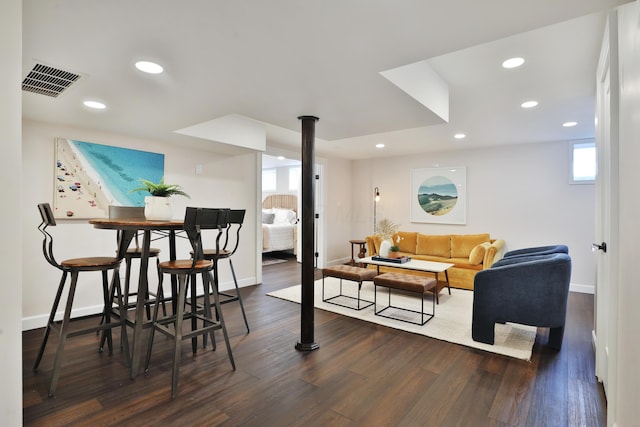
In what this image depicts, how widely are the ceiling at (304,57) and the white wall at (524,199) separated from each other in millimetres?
1582

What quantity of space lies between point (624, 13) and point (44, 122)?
445 centimetres

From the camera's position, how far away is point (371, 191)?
7254 millimetres

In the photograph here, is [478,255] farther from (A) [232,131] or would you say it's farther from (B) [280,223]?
(B) [280,223]

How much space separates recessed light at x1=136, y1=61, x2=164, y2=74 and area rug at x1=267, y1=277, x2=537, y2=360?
2.98 metres

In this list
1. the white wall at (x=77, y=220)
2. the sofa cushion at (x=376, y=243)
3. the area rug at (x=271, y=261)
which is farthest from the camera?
the area rug at (x=271, y=261)

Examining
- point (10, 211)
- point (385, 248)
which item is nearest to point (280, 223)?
point (385, 248)

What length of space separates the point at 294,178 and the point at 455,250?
183 inches

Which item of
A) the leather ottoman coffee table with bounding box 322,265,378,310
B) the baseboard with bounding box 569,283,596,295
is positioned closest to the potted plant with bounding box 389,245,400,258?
the leather ottoman coffee table with bounding box 322,265,378,310

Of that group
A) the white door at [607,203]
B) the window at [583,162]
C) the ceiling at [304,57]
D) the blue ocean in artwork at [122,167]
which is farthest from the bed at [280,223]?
the white door at [607,203]

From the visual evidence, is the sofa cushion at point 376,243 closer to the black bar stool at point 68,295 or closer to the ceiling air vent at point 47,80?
the black bar stool at point 68,295

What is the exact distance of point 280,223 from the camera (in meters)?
8.41

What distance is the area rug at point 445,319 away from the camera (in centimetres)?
292

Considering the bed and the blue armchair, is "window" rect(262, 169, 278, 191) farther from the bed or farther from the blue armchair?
the blue armchair

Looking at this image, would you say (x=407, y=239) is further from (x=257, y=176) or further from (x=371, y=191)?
(x=257, y=176)
